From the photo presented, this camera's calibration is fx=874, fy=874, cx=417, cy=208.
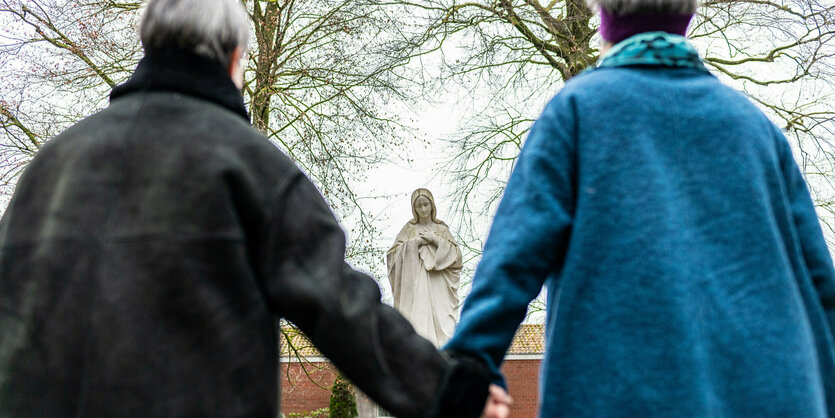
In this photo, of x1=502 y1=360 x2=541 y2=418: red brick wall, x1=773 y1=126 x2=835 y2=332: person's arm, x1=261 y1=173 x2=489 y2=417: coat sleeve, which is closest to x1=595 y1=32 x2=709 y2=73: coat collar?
x1=773 y1=126 x2=835 y2=332: person's arm

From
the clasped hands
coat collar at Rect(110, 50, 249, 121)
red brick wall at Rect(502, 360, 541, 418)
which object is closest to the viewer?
coat collar at Rect(110, 50, 249, 121)

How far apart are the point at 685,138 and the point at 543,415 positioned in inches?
29.6

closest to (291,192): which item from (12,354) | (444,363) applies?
(444,363)

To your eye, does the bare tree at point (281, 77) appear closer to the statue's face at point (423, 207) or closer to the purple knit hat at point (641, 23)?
the statue's face at point (423, 207)

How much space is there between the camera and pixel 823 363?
209 centimetres

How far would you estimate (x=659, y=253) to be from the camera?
6.48ft

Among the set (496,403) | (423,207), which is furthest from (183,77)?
(423,207)

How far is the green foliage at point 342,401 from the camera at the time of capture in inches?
677

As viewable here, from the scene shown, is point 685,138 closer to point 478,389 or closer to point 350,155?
point 478,389

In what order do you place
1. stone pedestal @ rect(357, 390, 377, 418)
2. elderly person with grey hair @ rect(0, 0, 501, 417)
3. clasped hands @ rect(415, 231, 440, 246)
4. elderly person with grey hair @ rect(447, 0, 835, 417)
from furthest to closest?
stone pedestal @ rect(357, 390, 377, 418), clasped hands @ rect(415, 231, 440, 246), elderly person with grey hair @ rect(447, 0, 835, 417), elderly person with grey hair @ rect(0, 0, 501, 417)

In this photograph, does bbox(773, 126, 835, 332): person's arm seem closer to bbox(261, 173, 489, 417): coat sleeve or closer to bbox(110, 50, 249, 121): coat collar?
bbox(261, 173, 489, 417): coat sleeve

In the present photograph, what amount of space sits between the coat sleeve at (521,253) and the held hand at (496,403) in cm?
3

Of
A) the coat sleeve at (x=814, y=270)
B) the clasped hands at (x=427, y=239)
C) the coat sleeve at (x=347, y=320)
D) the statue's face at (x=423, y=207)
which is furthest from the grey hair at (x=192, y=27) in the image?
the statue's face at (x=423, y=207)

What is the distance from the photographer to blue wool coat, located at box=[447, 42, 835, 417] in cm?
191
